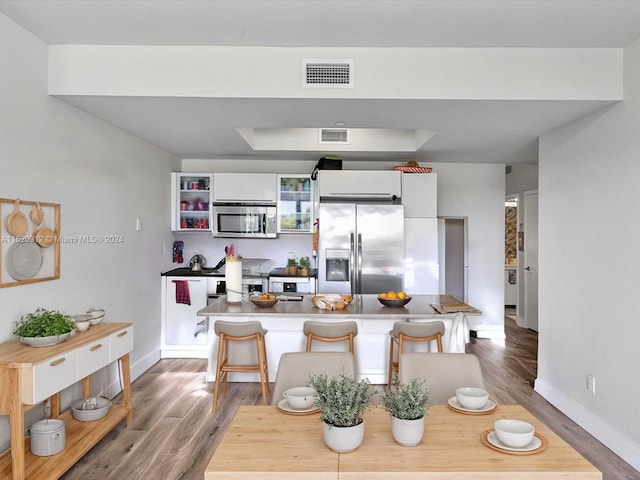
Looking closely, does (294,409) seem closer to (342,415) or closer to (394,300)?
(342,415)

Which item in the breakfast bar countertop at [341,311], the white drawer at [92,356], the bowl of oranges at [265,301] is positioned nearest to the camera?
the white drawer at [92,356]

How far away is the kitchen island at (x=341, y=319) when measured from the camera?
12.5ft

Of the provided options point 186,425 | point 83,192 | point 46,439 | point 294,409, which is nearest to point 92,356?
point 46,439

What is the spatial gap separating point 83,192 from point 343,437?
300 centimetres

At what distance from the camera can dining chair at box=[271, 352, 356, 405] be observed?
2221mm

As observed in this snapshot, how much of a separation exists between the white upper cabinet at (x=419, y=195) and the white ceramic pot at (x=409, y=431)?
4187 mm

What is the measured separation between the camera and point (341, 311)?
3.85m

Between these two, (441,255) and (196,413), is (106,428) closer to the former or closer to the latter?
(196,413)

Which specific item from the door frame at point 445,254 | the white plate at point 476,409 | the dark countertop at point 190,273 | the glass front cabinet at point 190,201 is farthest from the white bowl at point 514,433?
the glass front cabinet at point 190,201

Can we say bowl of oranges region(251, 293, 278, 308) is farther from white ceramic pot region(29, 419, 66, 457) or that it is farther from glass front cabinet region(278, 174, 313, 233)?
glass front cabinet region(278, 174, 313, 233)

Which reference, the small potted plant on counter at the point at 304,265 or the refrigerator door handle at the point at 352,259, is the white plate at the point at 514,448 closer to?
the refrigerator door handle at the point at 352,259

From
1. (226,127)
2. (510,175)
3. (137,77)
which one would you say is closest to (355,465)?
(137,77)

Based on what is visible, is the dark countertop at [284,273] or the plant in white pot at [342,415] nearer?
the plant in white pot at [342,415]

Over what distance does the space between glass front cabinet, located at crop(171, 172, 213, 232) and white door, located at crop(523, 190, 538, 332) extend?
4872 millimetres
